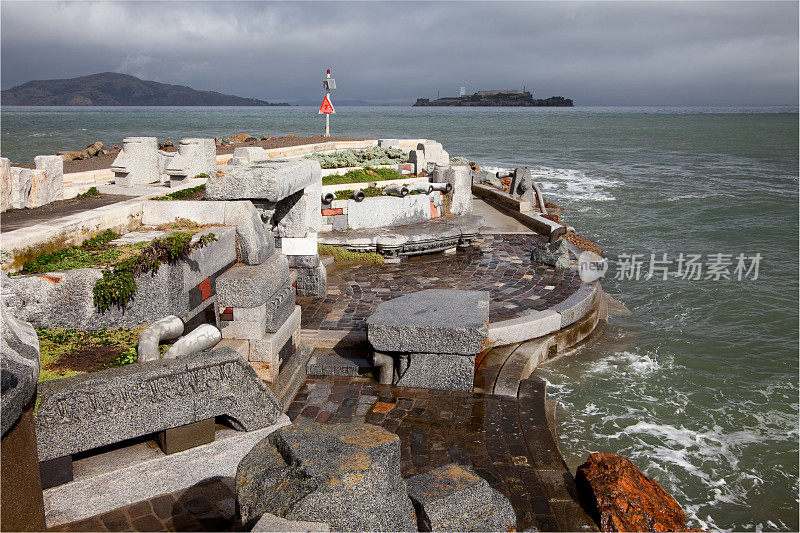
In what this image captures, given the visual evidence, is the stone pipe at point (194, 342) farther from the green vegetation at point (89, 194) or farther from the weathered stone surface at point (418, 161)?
the weathered stone surface at point (418, 161)

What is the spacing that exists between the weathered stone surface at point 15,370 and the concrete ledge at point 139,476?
1351 mm

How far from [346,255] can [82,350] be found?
598 centimetres

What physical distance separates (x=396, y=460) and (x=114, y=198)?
6.10 metres

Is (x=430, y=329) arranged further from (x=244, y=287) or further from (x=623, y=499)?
(x=623, y=499)

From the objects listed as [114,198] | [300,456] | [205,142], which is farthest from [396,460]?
[205,142]

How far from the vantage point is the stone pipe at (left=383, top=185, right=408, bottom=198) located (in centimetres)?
1083

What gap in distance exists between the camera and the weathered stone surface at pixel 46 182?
6676mm

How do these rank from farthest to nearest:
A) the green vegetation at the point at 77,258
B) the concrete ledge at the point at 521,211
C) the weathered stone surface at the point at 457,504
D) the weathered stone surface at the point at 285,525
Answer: the concrete ledge at the point at 521,211 < the green vegetation at the point at 77,258 < the weathered stone surface at the point at 457,504 < the weathered stone surface at the point at 285,525

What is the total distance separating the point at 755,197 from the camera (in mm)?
25578

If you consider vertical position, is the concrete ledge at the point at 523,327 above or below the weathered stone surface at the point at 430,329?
below

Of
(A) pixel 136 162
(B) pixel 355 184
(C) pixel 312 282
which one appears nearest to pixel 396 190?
(B) pixel 355 184

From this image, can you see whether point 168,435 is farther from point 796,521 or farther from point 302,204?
point 796,521

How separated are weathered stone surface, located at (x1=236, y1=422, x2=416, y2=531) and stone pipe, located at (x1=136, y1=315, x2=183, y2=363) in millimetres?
1515

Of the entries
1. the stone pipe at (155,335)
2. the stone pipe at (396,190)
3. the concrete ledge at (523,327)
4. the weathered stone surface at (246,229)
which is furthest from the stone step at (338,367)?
the stone pipe at (396,190)
